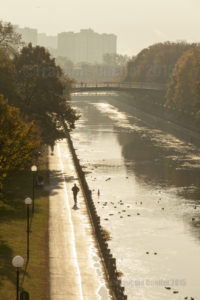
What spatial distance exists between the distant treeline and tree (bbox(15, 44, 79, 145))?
3966 cm

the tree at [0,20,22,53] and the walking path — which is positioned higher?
the tree at [0,20,22,53]

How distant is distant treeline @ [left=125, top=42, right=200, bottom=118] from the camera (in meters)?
127

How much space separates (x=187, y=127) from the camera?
124812 millimetres

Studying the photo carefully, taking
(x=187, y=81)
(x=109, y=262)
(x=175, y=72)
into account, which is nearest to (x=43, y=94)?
(x=109, y=262)

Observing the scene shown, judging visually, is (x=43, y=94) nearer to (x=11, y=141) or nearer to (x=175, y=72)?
(x=11, y=141)

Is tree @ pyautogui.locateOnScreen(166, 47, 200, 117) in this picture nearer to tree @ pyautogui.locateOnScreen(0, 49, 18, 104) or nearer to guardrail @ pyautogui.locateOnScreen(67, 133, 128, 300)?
tree @ pyautogui.locateOnScreen(0, 49, 18, 104)

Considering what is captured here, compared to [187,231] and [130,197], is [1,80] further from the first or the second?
[187,231]

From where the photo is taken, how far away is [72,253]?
40.5 m

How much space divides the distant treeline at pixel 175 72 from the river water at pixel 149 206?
10050 mm

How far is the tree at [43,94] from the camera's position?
76.2 metres

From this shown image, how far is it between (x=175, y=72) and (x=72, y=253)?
353 ft

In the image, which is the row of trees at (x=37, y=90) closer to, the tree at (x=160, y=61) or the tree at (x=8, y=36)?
the tree at (x=8, y=36)

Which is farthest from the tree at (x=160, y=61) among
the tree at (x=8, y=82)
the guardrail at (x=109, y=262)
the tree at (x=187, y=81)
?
the guardrail at (x=109, y=262)

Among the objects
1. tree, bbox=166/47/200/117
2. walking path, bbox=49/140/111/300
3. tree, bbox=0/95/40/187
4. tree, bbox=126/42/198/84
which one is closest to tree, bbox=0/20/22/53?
walking path, bbox=49/140/111/300
